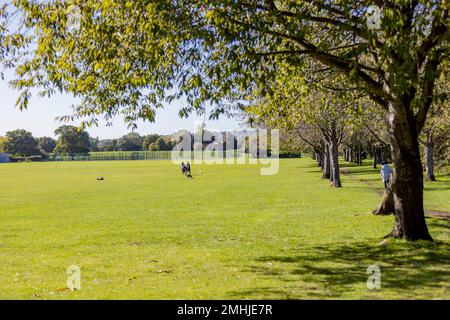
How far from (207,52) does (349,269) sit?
6318 mm

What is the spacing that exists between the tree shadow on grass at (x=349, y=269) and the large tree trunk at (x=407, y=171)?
1.92 feet

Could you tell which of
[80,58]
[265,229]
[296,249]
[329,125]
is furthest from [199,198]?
[80,58]

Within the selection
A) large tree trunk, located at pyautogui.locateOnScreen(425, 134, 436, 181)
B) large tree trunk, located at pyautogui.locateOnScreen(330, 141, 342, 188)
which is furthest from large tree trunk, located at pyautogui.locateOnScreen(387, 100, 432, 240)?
large tree trunk, located at pyautogui.locateOnScreen(425, 134, 436, 181)

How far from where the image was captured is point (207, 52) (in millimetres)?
13898

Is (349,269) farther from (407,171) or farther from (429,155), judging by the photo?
(429,155)

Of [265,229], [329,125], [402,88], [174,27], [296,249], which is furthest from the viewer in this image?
[329,125]

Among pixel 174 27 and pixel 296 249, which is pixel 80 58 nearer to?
pixel 174 27

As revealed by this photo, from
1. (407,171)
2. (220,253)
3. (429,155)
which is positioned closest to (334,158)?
(429,155)

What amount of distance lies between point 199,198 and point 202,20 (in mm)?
23618

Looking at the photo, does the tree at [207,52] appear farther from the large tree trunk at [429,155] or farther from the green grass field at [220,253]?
the large tree trunk at [429,155]

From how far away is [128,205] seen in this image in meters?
32.6

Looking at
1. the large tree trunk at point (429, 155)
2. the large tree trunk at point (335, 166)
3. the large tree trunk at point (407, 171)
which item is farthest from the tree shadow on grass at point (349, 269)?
the large tree trunk at point (429, 155)

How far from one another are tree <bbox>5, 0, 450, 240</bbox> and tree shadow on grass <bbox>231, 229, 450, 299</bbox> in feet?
4.28

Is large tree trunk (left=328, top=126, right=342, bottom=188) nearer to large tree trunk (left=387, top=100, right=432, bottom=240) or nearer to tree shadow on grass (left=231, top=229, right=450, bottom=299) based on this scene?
tree shadow on grass (left=231, top=229, right=450, bottom=299)
